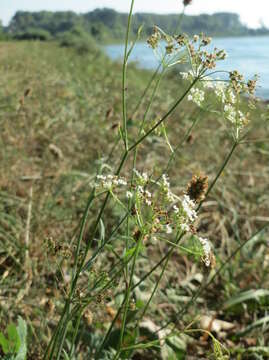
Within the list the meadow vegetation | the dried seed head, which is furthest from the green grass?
the dried seed head

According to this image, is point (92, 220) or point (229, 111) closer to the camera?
point (229, 111)

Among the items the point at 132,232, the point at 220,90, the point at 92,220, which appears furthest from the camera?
the point at 92,220

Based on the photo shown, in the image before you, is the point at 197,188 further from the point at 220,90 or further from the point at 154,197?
the point at 220,90

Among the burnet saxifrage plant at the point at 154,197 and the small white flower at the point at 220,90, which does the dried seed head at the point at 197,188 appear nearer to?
the burnet saxifrage plant at the point at 154,197

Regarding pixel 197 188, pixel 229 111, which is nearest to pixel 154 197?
pixel 197 188

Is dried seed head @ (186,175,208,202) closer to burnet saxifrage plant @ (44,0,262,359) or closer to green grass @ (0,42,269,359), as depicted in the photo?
burnet saxifrage plant @ (44,0,262,359)

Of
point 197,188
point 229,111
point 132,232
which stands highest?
point 229,111

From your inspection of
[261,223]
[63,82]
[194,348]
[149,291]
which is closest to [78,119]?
A: [63,82]

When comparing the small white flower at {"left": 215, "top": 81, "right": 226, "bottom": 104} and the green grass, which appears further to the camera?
the green grass
